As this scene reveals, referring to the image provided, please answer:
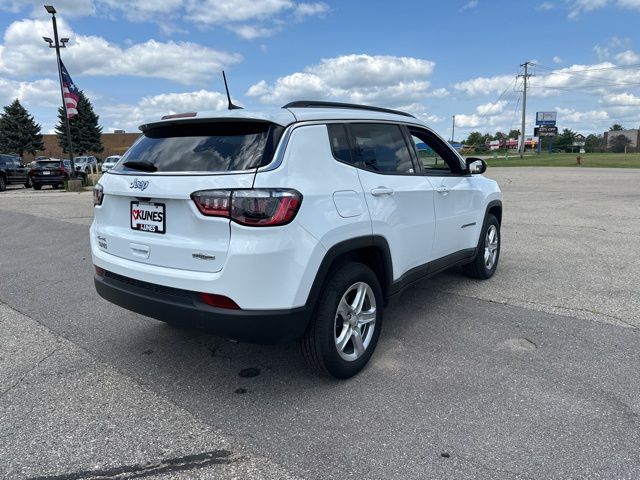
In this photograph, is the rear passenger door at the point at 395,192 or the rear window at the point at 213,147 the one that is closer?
the rear window at the point at 213,147

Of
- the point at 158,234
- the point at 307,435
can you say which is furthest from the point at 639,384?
the point at 158,234

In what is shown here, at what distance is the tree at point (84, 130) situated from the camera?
64.0 meters

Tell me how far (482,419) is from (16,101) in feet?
261

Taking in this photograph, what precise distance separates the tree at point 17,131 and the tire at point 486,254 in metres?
74.4

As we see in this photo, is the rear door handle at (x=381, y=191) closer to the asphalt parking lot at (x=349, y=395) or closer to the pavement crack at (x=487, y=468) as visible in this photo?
the asphalt parking lot at (x=349, y=395)

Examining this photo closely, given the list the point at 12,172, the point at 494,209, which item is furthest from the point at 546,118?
the point at 494,209

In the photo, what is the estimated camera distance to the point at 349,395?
3305mm

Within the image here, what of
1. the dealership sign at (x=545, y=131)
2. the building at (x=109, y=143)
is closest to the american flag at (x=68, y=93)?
the building at (x=109, y=143)

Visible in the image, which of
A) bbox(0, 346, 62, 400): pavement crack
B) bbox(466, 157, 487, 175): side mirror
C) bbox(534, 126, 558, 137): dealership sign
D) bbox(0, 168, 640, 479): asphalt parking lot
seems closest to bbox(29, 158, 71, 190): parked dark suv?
bbox(0, 168, 640, 479): asphalt parking lot

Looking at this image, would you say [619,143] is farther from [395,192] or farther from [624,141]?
[395,192]

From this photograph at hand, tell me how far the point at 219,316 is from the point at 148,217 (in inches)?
33.7

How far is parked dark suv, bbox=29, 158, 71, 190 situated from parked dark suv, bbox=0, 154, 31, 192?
4.42 feet

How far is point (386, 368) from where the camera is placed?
370 centimetres

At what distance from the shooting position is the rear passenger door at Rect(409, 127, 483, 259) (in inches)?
178
